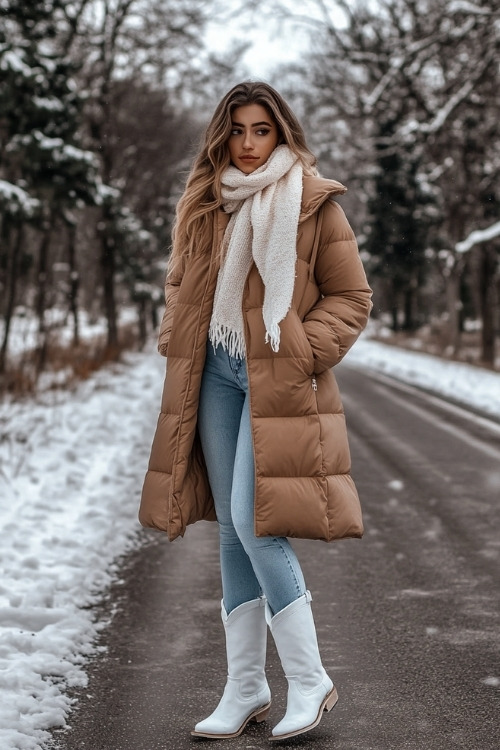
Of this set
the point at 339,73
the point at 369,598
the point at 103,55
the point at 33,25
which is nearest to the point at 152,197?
the point at 339,73

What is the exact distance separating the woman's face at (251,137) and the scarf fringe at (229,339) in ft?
1.62

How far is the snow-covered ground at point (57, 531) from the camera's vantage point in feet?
11.5

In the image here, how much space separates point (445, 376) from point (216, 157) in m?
16.2

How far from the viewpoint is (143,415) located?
12.1 meters

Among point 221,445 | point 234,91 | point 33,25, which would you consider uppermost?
point 33,25

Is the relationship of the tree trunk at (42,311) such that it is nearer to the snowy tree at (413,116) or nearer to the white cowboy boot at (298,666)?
the snowy tree at (413,116)

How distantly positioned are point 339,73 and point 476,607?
26928mm

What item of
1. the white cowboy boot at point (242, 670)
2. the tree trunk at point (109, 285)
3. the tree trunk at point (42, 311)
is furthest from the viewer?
the tree trunk at point (109, 285)

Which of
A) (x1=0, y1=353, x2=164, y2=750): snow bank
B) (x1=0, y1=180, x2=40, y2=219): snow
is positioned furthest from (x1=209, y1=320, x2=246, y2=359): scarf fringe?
(x1=0, y1=180, x2=40, y2=219): snow

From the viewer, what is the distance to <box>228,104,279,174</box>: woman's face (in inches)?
122

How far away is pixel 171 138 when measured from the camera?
28.1 m

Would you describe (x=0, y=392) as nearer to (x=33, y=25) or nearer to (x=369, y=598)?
(x=33, y=25)

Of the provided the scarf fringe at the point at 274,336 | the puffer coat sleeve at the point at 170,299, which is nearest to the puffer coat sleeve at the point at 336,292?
the scarf fringe at the point at 274,336

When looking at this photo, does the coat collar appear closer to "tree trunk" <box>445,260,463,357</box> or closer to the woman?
the woman
